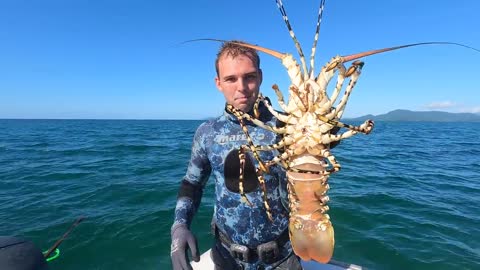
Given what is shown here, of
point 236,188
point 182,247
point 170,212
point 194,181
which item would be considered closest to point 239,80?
point 236,188

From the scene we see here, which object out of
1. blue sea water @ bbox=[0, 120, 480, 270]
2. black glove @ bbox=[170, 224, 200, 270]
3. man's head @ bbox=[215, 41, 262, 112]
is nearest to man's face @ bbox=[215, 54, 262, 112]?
man's head @ bbox=[215, 41, 262, 112]

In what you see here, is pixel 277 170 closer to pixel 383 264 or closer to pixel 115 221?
pixel 383 264

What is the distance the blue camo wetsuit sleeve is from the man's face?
794mm

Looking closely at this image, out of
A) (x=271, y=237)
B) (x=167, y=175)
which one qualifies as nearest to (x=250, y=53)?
(x=271, y=237)

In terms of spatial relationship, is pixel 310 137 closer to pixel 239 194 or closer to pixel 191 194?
pixel 239 194

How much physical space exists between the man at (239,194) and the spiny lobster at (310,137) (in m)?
0.43

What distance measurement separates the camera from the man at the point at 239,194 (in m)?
3.71

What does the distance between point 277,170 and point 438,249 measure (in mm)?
7232

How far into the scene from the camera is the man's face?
3633 mm

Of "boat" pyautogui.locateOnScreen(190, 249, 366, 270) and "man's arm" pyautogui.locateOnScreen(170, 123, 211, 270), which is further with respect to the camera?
"boat" pyautogui.locateOnScreen(190, 249, 366, 270)

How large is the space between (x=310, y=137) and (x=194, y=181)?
2.08 metres

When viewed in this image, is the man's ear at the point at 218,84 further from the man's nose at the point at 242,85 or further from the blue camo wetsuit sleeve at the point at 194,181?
the blue camo wetsuit sleeve at the point at 194,181

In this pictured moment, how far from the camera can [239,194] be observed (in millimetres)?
3867

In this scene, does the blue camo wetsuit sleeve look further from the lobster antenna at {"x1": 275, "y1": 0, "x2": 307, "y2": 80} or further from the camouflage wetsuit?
the lobster antenna at {"x1": 275, "y1": 0, "x2": 307, "y2": 80}
